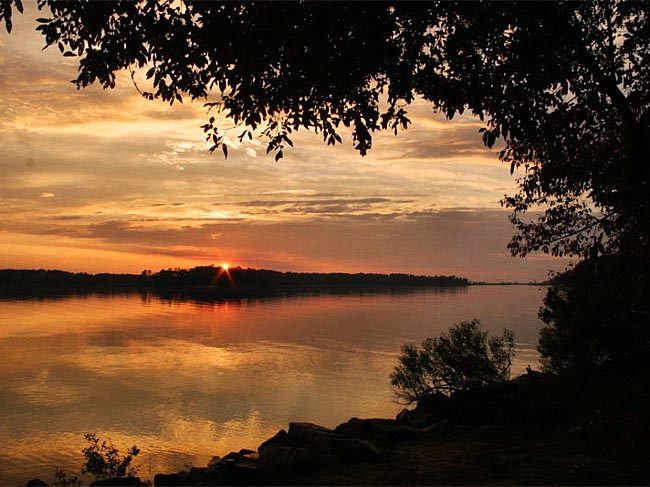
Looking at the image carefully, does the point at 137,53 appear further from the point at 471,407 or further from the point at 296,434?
the point at 471,407

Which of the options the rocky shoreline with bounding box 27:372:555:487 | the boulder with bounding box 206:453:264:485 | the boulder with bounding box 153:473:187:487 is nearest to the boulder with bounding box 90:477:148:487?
the rocky shoreline with bounding box 27:372:555:487

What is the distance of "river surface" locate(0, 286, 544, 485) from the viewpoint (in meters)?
24.1

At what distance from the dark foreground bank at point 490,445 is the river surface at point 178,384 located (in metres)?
7.70

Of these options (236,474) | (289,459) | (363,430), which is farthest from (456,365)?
(236,474)

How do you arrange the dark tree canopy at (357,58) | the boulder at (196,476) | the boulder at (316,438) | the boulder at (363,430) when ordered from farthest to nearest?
the boulder at (363,430) → the boulder at (316,438) → the boulder at (196,476) → the dark tree canopy at (357,58)

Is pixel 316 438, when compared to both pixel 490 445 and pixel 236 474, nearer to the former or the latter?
pixel 236 474

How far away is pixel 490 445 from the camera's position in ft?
49.2

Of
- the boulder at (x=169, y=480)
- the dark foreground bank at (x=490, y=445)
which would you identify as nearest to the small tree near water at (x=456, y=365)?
the dark foreground bank at (x=490, y=445)

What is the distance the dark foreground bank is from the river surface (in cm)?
770

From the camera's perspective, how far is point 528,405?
17172 millimetres

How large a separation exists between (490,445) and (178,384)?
89.6 ft

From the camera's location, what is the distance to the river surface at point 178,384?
79.2ft

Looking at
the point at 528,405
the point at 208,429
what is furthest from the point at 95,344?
the point at 528,405

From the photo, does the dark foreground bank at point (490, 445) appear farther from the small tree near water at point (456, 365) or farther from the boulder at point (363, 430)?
the small tree near water at point (456, 365)
